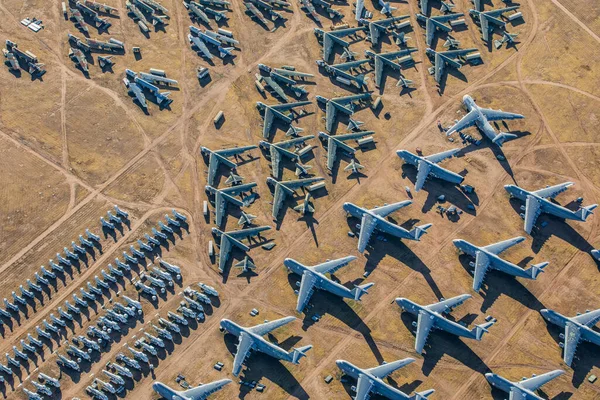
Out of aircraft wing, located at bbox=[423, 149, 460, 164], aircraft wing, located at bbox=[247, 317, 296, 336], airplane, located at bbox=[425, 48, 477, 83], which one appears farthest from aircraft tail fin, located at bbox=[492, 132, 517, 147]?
aircraft wing, located at bbox=[247, 317, 296, 336]

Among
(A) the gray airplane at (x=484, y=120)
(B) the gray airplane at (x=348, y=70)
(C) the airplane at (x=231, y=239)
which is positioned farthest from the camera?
(B) the gray airplane at (x=348, y=70)

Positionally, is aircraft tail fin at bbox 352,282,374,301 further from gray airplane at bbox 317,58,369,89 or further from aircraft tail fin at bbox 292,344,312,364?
gray airplane at bbox 317,58,369,89

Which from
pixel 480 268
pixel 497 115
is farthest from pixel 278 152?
pixel 497 115

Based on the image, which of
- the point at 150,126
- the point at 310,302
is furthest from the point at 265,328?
the point at 150,126

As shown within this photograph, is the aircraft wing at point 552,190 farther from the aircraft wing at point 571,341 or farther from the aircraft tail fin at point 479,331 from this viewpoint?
the aircraft tail fin at point 479,331

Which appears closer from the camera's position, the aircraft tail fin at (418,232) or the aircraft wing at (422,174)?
the aircraft tail fin at (418,232)

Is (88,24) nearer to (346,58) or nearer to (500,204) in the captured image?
(346,58)

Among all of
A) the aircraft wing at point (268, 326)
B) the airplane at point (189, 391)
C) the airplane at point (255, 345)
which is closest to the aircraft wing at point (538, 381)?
the airplane at point (255, 345)
